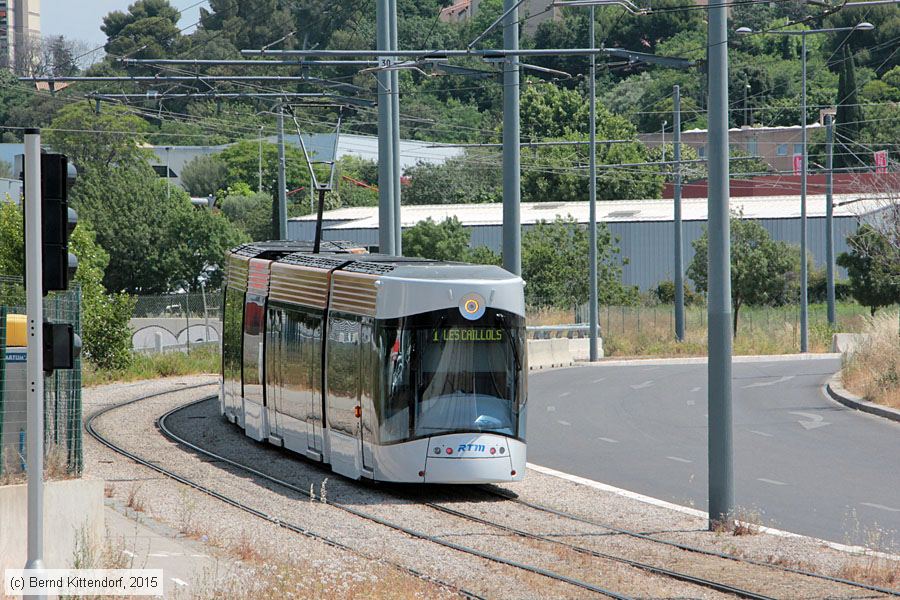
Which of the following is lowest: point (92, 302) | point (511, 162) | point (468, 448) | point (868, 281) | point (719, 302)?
point (468, 448)

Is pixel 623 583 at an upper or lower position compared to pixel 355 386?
lower

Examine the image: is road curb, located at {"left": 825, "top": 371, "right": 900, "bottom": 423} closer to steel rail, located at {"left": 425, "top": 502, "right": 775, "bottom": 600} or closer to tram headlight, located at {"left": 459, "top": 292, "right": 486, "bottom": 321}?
tram headlight, located at {"left": 459, "top": 292, "right": 486, "bottom": 321}

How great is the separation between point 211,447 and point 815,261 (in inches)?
2221

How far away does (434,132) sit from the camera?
373 feet

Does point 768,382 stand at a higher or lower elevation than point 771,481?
lower

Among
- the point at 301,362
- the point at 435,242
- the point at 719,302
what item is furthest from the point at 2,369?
the point at 435,242

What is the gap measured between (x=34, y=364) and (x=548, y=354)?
37436 millimetres

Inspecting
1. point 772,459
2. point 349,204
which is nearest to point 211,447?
point 772,459

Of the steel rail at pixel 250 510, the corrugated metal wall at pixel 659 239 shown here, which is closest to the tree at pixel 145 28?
the corrugated metal wall at pixel 659 239

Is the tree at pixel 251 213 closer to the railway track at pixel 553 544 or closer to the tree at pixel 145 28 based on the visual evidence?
the tree at pixel 145 28

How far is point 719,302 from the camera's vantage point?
51.1ft

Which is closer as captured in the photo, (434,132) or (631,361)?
(631,361)

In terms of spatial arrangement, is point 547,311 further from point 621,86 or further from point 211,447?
point 621,86

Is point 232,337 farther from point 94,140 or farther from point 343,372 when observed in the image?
point 94,140
